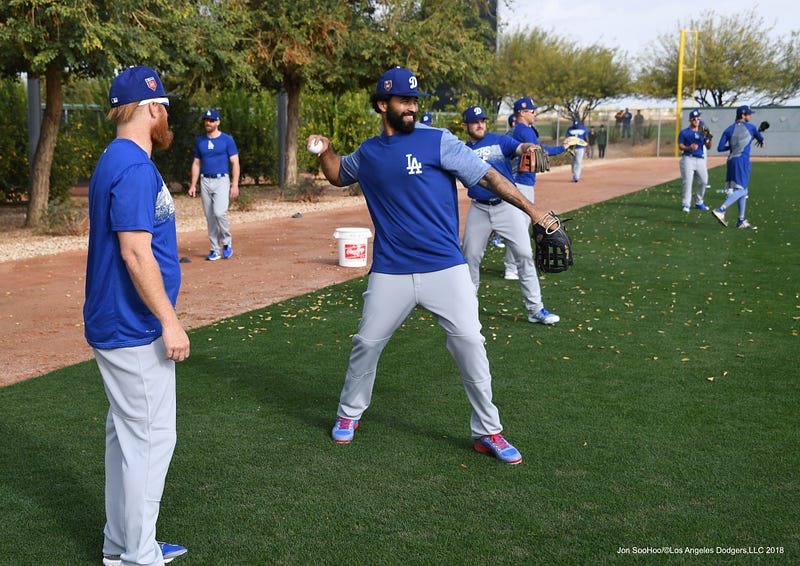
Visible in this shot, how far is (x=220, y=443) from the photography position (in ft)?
16.8

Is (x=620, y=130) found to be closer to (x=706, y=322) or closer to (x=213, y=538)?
(x=706, y=322)

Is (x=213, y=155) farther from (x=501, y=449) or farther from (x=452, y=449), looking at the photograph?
(x=501, y=449)

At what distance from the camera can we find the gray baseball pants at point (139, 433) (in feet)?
10.8

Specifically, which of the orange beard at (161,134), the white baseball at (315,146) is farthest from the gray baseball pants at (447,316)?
the orange beard at (161,134)

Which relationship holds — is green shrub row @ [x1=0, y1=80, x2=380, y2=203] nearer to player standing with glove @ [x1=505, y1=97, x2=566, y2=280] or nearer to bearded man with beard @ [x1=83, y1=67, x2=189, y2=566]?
player standing with glove @ [x1=505, y1=97, x2=566, y2=280]

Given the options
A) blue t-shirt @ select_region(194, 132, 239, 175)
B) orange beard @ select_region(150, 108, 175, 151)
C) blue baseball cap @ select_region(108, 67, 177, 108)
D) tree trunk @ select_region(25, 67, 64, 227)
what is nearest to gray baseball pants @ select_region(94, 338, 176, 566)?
orange beard @ select_region(150, 108, 175, 151)

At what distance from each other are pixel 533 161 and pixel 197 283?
614cm

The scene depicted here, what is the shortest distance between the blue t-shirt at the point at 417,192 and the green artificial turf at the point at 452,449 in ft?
3.81

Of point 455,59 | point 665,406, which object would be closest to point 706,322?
point 665,406

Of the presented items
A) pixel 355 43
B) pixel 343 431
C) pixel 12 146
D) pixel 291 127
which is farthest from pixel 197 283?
pixel 291 127

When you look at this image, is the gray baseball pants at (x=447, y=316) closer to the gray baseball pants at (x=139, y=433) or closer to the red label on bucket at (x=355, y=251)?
the gray baseball pants at (x=139, y=433)

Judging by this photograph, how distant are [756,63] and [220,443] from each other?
6003cm

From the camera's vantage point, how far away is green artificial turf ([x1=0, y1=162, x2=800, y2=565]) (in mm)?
3914

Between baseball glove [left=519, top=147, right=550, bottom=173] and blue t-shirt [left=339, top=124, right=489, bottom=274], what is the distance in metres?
0.78
